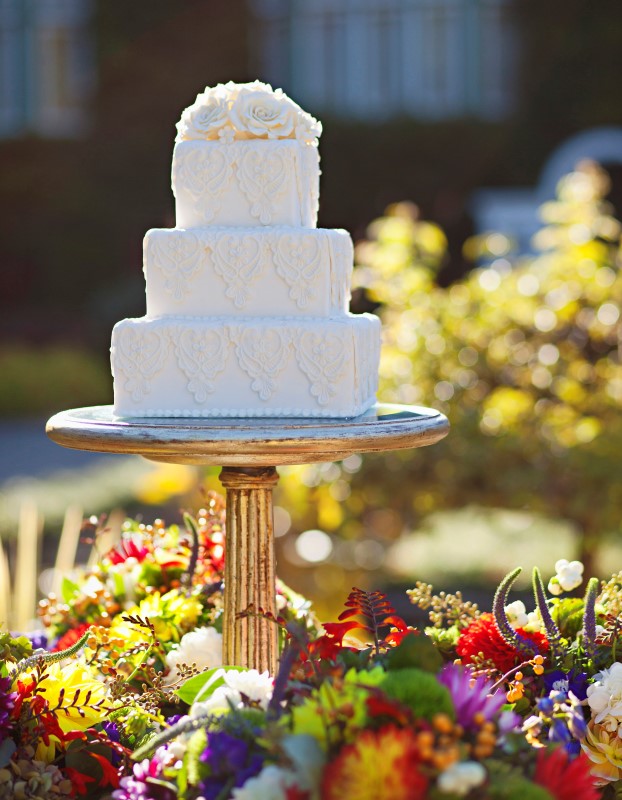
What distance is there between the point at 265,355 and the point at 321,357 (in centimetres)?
13

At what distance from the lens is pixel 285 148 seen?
112 inches

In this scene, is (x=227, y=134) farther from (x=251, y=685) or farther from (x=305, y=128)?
(x=251, y=685)

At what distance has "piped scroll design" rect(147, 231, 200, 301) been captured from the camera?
280 cm

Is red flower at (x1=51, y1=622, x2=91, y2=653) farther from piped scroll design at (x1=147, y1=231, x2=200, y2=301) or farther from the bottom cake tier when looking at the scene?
piped scroll design at (x1=147, y1=231, x2=200, y2=301)

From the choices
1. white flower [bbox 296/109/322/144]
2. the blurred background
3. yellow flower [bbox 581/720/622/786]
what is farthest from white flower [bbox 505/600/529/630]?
the blurred background

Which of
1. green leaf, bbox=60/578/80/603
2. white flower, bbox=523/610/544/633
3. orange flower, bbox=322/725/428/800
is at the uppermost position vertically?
orange flower, bbox=322/725/428/800

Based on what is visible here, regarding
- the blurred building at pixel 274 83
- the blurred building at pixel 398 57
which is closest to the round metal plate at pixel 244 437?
the blurred building at pixel 274 83

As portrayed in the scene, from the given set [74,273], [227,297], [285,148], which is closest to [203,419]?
[227,297]

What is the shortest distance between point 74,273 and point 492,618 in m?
15.1

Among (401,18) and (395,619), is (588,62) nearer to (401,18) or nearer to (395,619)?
(401,18)

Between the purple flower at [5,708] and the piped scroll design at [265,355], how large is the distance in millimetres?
892

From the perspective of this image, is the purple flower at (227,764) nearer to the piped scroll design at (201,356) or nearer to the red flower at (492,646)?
the red flower at (492,646)

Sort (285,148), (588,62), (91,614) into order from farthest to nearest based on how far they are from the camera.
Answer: (588,62) < (91,614) < (285,148)

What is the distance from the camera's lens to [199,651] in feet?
8.96
